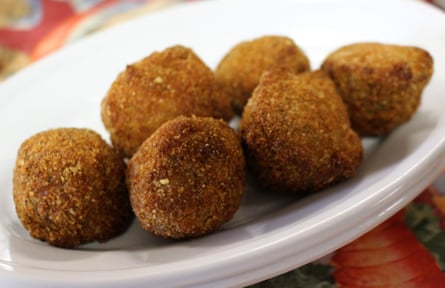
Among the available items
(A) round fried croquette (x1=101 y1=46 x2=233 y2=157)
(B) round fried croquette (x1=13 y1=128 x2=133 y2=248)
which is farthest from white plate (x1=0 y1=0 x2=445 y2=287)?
(A) round fried croquette (x1=101 y1=46 x2=233 y2=157)

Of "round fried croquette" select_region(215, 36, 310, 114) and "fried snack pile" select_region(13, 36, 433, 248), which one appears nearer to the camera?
"fried snack pile" select_region(13, 36, 433, 248)

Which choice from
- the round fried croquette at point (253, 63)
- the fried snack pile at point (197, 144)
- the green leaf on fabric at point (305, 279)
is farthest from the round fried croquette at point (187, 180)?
the round fried croquette at point (253, 63)

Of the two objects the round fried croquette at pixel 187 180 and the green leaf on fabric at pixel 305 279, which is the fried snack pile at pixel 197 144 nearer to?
the round fried croquette at pixel 187 180

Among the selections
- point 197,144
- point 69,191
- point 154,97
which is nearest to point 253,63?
point 154,97

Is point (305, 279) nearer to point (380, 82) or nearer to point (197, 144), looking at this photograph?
point (197, 144)

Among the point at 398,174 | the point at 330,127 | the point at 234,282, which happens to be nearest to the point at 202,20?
the point at 330,127

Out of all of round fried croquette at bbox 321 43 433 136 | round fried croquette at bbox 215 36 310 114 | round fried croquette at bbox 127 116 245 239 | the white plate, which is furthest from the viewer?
round fried croquette at bbox 215 36 310 114

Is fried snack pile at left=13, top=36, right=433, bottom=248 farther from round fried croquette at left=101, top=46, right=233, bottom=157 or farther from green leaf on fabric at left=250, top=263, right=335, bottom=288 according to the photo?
green leaf on fabric at left=250, top=263, right=335, bottom=288
